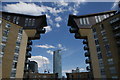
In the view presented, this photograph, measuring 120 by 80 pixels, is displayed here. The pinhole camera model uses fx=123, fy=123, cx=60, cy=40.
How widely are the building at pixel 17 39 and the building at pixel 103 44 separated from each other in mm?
18943

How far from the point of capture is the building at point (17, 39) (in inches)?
1677

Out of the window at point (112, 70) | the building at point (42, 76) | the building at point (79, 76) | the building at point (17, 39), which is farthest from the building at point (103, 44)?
the building at point (42, 76)

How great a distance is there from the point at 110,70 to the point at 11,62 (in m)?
33.8

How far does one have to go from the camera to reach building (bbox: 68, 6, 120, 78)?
4038 cm

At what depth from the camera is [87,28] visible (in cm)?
5138

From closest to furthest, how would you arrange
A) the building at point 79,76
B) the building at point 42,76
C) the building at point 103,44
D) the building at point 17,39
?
the building at point 103,44 → the building at point 17,39 → the building at point 79,76 → the building at point 42,76

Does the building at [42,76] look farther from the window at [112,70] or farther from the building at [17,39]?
the window at [112,70]

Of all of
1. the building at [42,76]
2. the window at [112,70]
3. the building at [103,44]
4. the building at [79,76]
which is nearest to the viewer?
the window at [112,70]

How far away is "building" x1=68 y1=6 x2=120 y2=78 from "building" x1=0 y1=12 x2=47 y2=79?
1894cm

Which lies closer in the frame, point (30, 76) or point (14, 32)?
point (14, 32)

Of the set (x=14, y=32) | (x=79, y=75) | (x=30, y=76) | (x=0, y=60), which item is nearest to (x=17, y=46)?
(x=14, y=32)

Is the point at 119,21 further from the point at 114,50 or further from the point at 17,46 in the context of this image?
the point at 17,46

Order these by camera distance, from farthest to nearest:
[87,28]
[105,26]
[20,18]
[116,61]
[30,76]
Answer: [30,76]
[20,18]
[87,28]
[105,26]
[116,61]

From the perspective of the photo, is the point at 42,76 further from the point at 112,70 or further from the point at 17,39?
the point at 112,70
